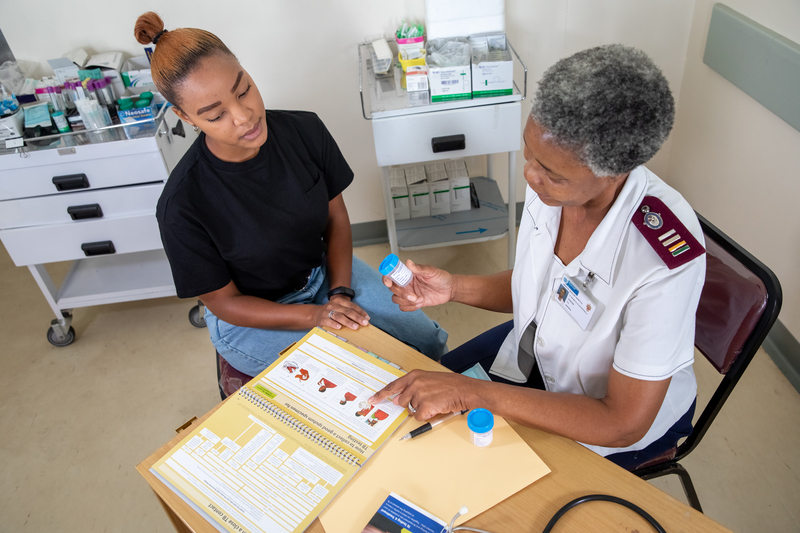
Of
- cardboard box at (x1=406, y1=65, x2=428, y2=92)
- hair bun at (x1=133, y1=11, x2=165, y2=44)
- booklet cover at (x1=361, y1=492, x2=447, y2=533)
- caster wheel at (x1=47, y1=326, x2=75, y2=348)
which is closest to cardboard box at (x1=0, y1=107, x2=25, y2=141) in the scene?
caster wheel at (x1=47, y1=326, x2=75, y2=348)

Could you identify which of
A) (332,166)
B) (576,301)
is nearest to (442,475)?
(576,301)

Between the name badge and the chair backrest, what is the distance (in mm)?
258

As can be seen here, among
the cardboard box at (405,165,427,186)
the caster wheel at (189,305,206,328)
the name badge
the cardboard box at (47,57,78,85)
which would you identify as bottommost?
the caster wheel at (189,305,206,328)

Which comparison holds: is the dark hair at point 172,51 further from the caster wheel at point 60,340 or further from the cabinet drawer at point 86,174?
the caster wheel at point 60,340

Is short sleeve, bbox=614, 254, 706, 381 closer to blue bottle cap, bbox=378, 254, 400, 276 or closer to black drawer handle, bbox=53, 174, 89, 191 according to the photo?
blue bottle cap, bbox=378, 254, 400, 276

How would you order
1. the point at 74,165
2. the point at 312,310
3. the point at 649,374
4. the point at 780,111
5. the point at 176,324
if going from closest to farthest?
the point at 649,374 → the point at 312,310 → the point at 780,111 → the point at 74,165 → the point at 176,324

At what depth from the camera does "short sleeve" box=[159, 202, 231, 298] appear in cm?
140

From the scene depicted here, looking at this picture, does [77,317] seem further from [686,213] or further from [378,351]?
[686,213]

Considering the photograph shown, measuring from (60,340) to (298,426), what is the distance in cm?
207

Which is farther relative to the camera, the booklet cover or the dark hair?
the dark hair

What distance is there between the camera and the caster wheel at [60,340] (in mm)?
2590

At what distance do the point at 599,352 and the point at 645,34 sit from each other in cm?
200

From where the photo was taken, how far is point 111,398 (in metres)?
2.36

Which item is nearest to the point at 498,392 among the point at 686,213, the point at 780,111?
the point at 686,213
